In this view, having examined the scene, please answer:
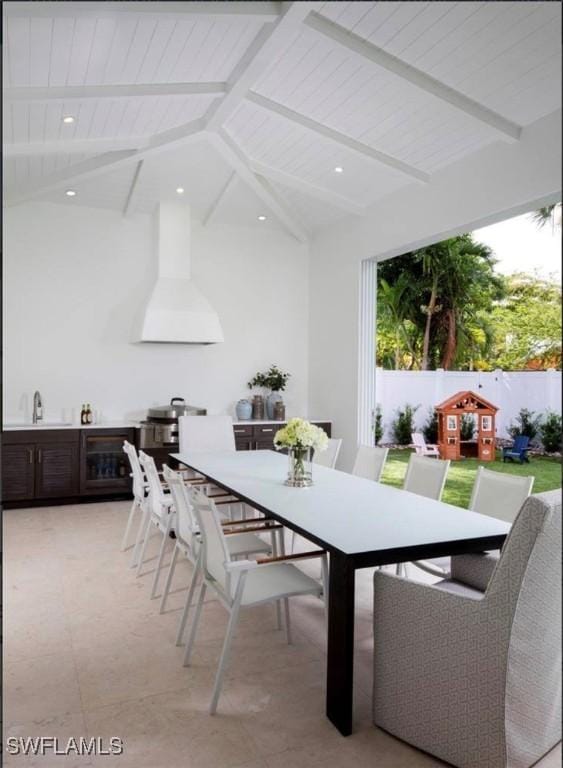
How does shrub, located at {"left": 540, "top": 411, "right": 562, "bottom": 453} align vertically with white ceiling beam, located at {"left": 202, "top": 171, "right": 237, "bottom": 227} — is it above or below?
below

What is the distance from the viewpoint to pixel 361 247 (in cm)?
578

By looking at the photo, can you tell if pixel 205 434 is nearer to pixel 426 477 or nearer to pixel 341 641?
pixel 426 477

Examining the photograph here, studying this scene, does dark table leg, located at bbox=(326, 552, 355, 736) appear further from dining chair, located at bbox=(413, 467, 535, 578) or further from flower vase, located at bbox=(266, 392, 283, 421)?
flower vase, located at bbox=(266, 392, 283, 421)

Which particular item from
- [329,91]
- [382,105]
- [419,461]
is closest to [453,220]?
[382,105]

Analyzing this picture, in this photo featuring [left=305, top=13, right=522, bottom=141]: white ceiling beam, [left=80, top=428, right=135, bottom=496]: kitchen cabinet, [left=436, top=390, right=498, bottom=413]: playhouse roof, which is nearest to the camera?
[left=305, top=13, right=522, bottom=141]: white ceiling beam

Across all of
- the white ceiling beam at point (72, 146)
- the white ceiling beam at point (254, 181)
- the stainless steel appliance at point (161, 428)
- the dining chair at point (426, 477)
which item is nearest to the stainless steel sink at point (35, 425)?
the stainless steel appliance at point (161, 428)

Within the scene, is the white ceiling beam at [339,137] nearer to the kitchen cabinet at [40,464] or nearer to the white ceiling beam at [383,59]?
the white ceiling beam at [383,59]

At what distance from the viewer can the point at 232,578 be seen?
233 centimetres

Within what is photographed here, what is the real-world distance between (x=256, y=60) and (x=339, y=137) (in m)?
1.06

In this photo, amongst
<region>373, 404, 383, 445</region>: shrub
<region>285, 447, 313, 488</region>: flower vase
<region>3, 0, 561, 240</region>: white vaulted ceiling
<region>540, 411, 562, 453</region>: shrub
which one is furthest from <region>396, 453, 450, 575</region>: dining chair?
<region>373, 404, 383, 445</region>: shrub

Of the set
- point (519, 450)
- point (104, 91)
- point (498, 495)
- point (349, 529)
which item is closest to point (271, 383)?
point (519, 450)

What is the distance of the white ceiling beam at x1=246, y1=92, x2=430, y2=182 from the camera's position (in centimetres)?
409

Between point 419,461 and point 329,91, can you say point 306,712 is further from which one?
point 329,91

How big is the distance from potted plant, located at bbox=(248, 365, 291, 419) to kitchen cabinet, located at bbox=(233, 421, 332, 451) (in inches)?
17.5
